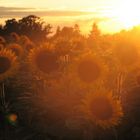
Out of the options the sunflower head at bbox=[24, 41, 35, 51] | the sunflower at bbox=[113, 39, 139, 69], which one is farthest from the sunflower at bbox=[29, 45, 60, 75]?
the sunflower head at bbox=[24, 41, 35, 51]

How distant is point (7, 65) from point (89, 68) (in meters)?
2.32

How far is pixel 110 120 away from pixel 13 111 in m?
3.32

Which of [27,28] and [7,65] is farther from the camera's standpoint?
[27,28]

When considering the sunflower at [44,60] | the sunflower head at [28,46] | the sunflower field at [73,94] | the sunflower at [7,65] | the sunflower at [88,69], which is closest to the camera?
the sunflower field at [73,94]

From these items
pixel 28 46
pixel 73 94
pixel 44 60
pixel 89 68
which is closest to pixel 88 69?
pixel 89 68

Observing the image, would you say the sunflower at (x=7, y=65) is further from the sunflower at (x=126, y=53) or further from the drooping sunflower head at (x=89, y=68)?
the sunflower at (x=126, y=53)

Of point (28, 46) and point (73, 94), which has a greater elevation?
point (28, 46)

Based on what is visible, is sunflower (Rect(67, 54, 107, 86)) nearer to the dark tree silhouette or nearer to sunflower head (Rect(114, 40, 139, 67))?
sunflower head (Rect(114, 40, 139, 67))

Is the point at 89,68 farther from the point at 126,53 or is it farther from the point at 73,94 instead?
the point at 126,53

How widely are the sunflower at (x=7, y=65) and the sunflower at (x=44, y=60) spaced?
1.45ft

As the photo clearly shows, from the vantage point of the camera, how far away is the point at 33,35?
4378 cm

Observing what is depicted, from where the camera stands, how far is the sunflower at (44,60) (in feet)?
34.4

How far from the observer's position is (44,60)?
1077 cm

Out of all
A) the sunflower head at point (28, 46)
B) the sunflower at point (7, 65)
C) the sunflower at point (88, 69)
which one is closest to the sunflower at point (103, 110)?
the sunflower at point (88, 69)
